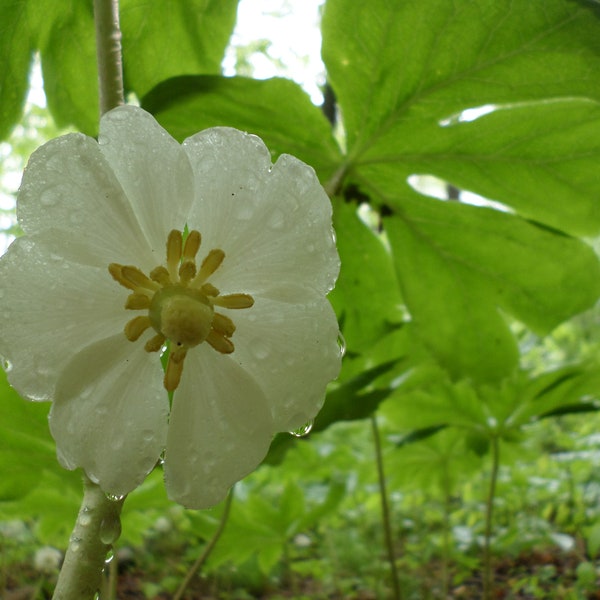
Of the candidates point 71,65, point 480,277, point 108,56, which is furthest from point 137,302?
point 480,277

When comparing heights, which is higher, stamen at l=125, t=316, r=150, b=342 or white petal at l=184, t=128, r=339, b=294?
white petal at l=184, t=128, r=339, b=294

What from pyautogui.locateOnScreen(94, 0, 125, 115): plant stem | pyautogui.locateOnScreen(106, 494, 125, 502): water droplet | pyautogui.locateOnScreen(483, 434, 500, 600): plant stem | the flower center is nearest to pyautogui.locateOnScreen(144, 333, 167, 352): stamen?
the flower center

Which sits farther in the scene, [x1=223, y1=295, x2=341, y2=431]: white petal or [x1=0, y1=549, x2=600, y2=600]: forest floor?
[x1=0, y1=549, x2=600, y2=600]: forest floor

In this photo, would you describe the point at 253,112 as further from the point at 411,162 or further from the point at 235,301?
the point at 235,301

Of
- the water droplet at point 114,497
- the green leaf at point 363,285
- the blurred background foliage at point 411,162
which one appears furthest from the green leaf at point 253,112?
the water droplet at point 114,497

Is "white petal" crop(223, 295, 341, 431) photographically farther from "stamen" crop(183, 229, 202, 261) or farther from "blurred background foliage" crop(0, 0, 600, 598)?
"blurred background foliage" crop(0, 0, 600, 598)

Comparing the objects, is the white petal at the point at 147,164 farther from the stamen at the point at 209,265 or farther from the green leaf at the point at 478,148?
the green leaf at the point at 478,148

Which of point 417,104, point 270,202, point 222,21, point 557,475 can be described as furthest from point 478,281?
point 557,475
